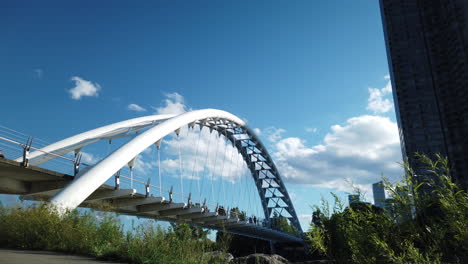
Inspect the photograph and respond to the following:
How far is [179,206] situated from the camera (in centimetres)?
2734

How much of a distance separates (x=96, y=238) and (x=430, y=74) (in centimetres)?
4738

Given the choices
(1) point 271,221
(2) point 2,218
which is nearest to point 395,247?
(2) point 2,218

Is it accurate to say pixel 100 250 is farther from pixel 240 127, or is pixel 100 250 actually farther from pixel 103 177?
pixel 240 127

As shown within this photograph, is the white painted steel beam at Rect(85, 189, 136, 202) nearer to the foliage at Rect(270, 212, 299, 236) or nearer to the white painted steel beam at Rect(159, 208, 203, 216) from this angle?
the white painted steel beam at Rect(159, 208, 203, 216)

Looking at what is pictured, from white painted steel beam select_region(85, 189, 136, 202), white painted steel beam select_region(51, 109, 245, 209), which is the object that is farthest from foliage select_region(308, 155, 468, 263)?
white painted steel beam select_region(85, 189, 136, 202)

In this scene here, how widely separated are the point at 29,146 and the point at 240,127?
115 feet

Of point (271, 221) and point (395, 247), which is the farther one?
point (271, 221)

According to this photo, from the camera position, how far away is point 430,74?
4519 centimetres

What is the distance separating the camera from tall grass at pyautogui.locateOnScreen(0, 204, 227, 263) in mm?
7598

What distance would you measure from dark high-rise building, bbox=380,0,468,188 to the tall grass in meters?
38.7

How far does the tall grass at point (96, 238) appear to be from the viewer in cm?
760

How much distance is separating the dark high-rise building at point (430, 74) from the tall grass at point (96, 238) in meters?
38.7

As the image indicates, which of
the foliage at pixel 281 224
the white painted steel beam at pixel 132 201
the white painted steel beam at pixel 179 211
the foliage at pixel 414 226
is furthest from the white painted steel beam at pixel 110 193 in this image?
the foliage at pixel 281 224

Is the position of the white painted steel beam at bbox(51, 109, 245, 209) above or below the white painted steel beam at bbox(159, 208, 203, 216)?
above
